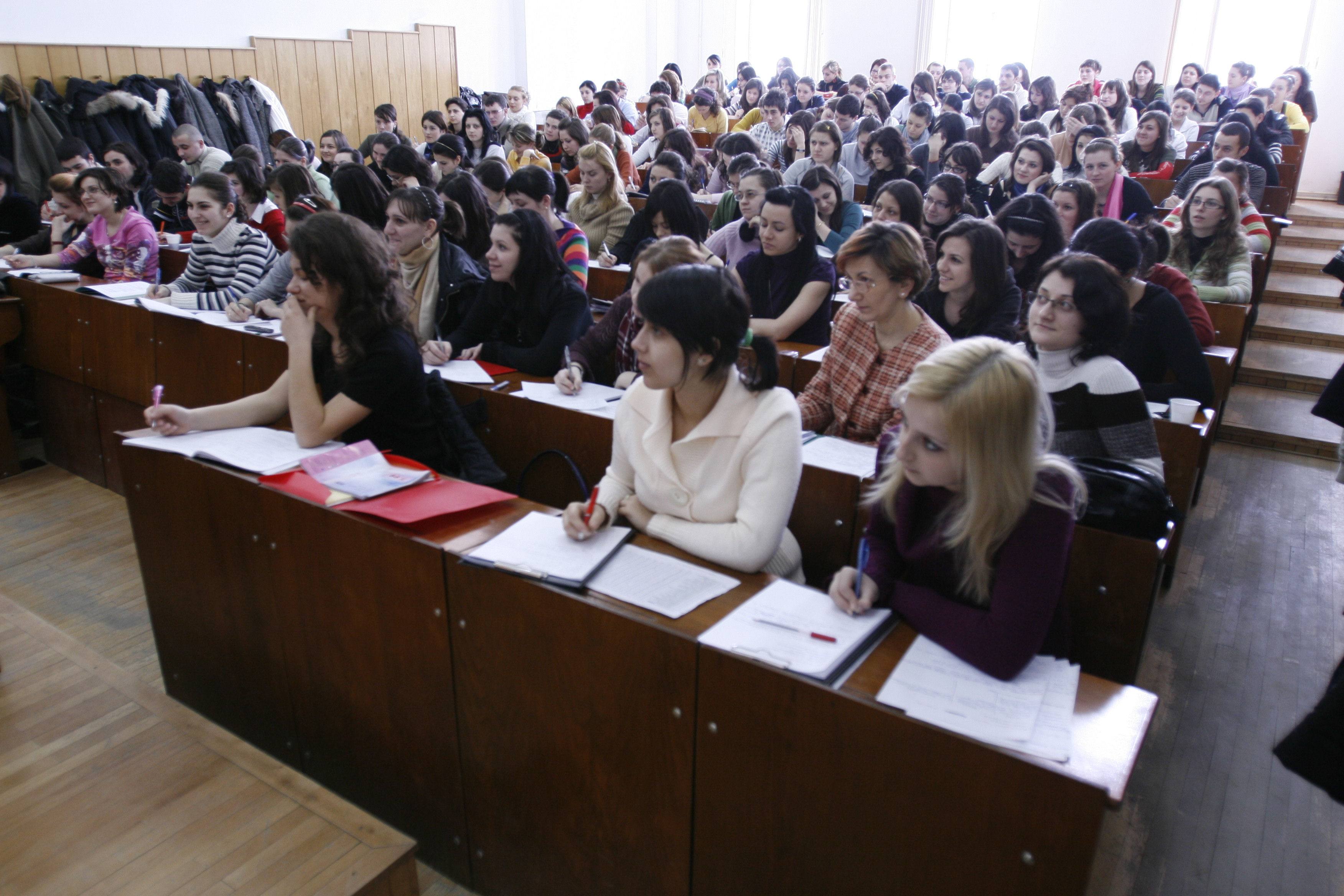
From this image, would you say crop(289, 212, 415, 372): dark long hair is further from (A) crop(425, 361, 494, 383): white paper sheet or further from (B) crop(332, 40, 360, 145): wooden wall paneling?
(B) crop(332, 40, 360, 145): wooden wall paneling

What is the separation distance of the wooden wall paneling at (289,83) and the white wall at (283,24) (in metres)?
0.15

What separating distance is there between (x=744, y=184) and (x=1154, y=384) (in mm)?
1992

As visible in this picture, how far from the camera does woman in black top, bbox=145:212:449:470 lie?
2.07 metres

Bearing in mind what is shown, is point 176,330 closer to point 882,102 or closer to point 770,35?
point 882,102

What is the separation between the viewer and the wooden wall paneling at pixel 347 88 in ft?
32.2

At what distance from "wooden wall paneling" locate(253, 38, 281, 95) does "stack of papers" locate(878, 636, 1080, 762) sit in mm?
9904

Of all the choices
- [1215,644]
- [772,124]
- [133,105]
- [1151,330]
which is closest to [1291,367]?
[1151,330]

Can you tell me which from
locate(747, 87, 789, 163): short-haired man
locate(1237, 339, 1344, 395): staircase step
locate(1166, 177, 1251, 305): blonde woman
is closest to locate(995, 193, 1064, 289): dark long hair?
locate(1166, 177, 1251, 305): blonde woman

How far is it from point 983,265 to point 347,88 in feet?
30.4

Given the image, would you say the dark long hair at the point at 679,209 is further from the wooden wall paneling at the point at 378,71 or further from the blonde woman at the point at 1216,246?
the wooden wall paneling at the point at 378,71

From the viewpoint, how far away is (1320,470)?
13.1 ft

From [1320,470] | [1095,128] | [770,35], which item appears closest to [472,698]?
[1320,470]

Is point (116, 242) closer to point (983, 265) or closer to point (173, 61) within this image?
point (983, 265)

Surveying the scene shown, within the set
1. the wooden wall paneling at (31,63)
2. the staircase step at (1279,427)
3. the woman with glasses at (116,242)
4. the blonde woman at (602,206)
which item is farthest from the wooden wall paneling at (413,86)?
the staircase step at (1279,427)
